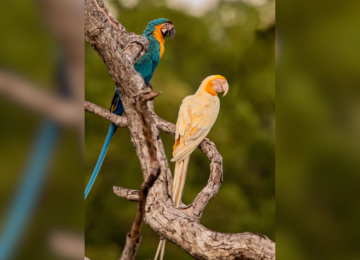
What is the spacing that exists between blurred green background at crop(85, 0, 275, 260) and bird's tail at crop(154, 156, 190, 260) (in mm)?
35

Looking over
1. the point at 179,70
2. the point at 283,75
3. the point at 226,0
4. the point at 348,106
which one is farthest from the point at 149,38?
the point at 348,106

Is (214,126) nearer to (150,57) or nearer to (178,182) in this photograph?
(178,182)

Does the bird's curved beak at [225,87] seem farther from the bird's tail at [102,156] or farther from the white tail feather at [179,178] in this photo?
the bird's tail at [102,156]

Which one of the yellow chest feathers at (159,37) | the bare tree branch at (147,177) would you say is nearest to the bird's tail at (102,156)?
the yellow chest feathers at (159,37)

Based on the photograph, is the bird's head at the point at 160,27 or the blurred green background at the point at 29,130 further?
the bird's head at the point at 160,27

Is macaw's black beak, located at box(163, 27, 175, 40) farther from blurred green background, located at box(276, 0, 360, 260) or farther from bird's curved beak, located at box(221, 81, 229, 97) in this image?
blurred green background, located at box(276, 0, 360, 260)

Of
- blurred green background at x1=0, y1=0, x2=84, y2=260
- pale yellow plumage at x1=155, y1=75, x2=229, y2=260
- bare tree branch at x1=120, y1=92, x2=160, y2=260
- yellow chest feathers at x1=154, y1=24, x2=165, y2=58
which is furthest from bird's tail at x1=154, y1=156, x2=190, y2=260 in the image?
blurred green background at x1=0, y1=0, x2=84, y2=260

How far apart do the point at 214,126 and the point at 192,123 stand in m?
0.14

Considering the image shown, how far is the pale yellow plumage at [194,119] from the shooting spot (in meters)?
2.08

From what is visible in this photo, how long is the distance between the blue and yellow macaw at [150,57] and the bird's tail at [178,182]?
0.46 meters

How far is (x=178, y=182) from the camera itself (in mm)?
2064

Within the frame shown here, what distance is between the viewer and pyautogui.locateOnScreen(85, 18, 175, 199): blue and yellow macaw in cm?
209

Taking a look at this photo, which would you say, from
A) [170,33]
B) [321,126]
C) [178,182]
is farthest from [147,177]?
[170,33]

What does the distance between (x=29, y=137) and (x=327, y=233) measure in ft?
2.40
